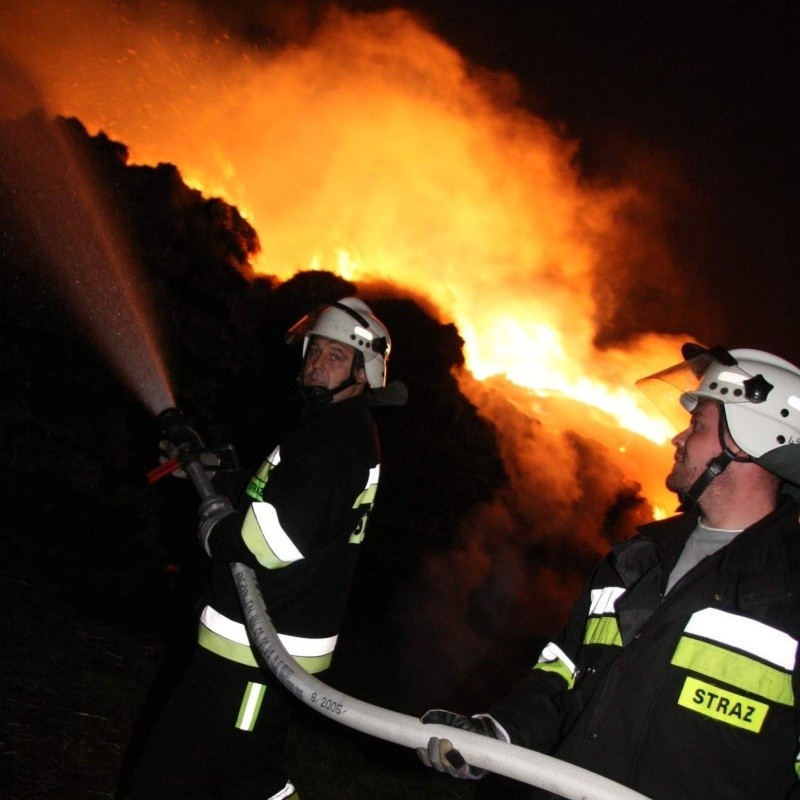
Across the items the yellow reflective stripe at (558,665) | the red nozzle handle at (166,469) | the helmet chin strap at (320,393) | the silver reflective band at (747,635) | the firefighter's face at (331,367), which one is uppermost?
the firefighter's face at (331,367)

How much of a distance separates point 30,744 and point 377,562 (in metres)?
6.19

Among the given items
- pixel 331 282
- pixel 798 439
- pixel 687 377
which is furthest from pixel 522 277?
Answer: pixel 798 439

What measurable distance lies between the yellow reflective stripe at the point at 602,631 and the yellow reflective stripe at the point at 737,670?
25cm

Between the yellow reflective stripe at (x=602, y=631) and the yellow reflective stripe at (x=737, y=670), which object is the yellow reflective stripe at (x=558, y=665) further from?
the yellow reflective stripe at (x=737, y=670)

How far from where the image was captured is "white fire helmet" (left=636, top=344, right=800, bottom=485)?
2.31 metres

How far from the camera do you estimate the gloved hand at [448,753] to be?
2.10 m

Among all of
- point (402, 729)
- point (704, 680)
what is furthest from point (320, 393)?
point (704, 680)

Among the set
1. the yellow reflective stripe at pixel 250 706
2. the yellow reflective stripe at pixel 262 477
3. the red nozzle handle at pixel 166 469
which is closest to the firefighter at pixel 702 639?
the yellow reflective stripe at pixel 250 706

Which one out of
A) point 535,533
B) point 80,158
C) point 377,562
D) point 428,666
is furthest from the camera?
point 535,533

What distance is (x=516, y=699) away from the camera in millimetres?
2393

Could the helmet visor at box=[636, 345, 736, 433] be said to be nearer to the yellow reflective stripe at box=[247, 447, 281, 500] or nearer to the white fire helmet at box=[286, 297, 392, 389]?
the white fire helmet at box=[286, 297, 392, 389]

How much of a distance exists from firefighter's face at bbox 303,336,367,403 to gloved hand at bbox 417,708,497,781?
1597 mm

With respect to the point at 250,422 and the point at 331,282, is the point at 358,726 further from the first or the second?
the point at 331,282

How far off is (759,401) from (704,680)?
3.37 feet
